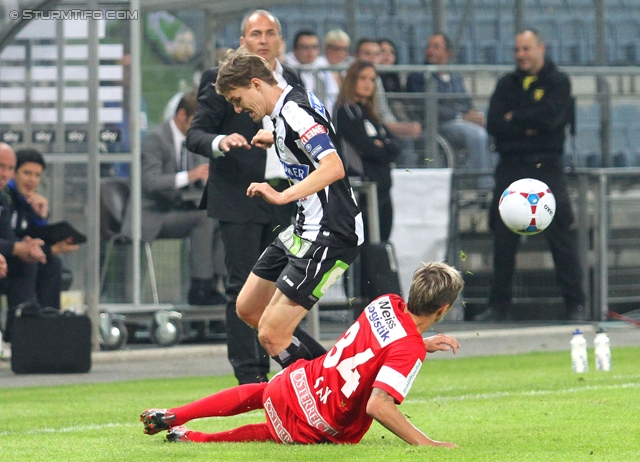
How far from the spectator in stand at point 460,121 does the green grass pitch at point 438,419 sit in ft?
12.2

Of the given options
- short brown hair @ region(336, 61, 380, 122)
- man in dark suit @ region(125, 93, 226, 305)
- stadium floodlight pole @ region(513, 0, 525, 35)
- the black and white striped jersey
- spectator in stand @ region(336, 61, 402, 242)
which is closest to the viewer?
the black and white striped jersey

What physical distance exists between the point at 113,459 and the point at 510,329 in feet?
26.6

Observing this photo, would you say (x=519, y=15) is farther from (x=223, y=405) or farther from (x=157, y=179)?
(x=223, y=405)

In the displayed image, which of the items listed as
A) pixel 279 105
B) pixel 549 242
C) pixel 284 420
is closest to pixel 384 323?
pixel 284 420

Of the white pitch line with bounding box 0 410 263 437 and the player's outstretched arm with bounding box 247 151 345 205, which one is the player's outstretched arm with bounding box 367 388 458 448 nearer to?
the player's outstretched arm with bounding box 247 151 345 205

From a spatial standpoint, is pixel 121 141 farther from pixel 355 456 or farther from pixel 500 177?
pixel 355 456

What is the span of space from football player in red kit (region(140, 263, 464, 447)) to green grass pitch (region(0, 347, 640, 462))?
11cm

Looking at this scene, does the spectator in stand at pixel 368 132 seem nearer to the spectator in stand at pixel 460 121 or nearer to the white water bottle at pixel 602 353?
the spectator in stand at pixel 460 121

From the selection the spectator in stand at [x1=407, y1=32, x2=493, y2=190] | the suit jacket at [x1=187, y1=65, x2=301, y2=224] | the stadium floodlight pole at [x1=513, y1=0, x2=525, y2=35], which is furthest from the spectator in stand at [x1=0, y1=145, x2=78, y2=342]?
the stadium floodlight pole at [x1=513, y1=0, x2=525, y2=35]

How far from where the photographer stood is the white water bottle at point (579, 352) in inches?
387

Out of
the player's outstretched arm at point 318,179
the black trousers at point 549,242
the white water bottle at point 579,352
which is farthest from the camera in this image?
the black trousers at point 549,242

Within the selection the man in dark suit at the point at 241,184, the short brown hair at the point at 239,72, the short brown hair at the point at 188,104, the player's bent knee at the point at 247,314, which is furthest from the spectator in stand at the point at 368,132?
the short brown hair at the point at 239,72

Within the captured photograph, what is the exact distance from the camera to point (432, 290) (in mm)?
5875

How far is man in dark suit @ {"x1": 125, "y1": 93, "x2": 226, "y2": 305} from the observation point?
13320 mm
